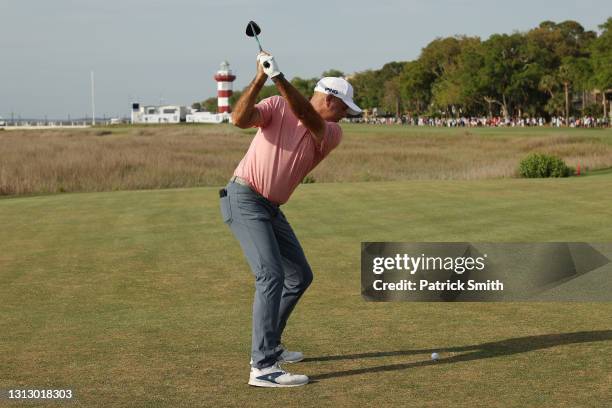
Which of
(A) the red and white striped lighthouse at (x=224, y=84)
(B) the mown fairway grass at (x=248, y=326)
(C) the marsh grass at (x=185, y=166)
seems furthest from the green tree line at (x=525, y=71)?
(B) the mown fairway grass at (x=248, y=326)

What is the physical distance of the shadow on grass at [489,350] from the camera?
7.30 meters

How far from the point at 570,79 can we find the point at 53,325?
117 metres

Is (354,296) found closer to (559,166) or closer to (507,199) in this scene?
(507,199)

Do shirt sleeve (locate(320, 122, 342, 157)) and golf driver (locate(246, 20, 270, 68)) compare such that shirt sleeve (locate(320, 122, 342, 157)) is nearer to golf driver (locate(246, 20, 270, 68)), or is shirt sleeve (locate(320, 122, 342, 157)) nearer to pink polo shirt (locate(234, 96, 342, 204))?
pink polo shirt (locate(234, 96, 342, 204))

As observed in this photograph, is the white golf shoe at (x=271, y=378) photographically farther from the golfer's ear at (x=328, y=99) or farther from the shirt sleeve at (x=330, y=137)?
the golfer's ear at (x=328, y=99)

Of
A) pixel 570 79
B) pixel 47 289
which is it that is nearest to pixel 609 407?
pixel 47 289

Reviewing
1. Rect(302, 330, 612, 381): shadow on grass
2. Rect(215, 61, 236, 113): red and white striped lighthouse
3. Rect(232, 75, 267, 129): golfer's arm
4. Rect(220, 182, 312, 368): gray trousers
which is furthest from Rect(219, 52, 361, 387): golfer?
Rect(215, 61, 236, 113): red and white striped lighthouse

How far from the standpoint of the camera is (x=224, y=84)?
187875 millimetres

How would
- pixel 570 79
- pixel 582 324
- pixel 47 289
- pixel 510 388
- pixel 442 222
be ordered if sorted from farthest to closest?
pixel 570 79
pixel 442 222
pixel 47 289
pixel 582 324
pixel 510 388

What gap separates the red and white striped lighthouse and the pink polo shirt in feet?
589

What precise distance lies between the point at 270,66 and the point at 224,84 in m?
184

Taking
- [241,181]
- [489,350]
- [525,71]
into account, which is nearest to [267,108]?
[241,181]

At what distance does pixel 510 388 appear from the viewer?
662cm

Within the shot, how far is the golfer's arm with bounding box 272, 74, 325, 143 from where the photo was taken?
6122 millimetres
